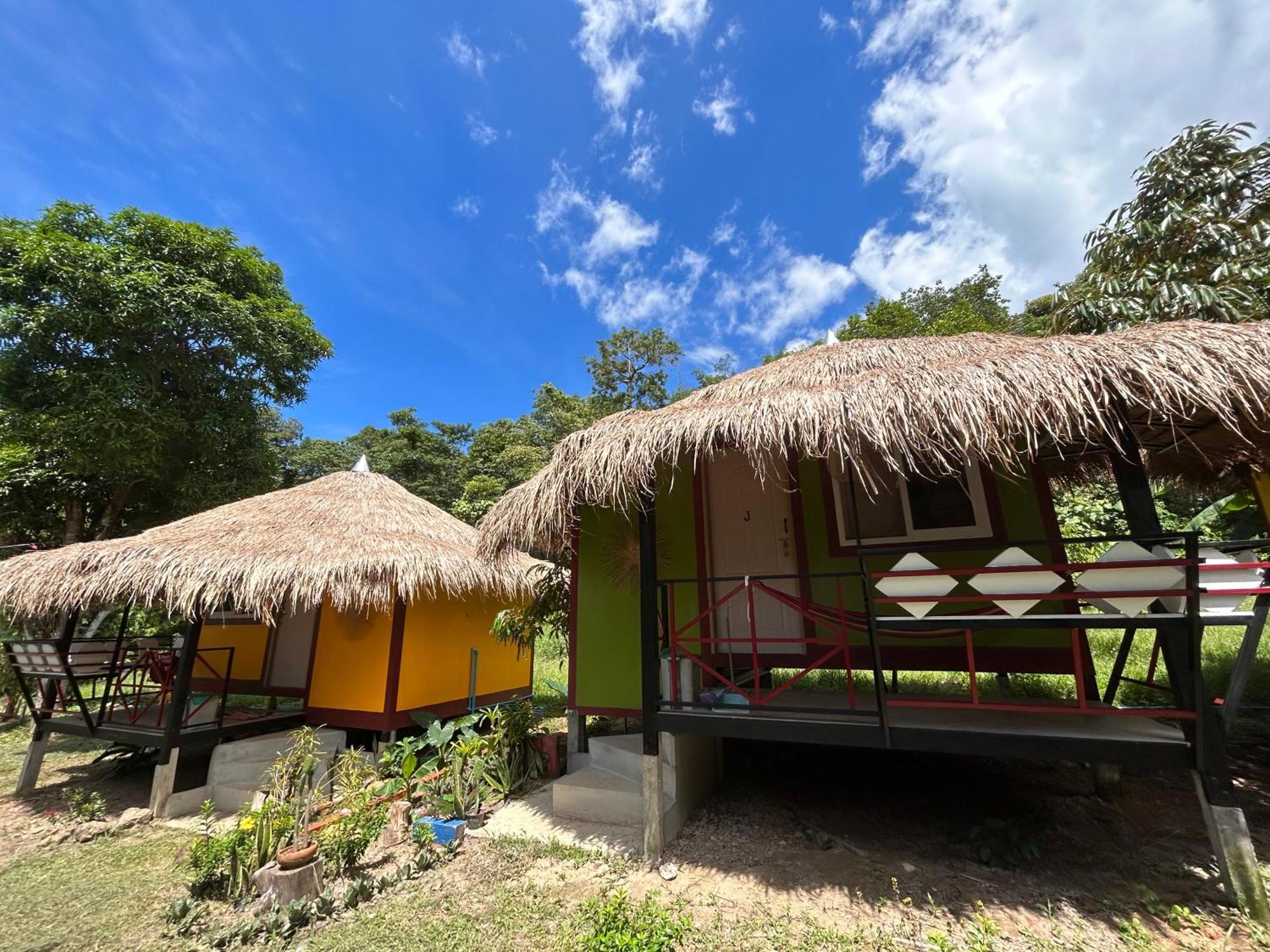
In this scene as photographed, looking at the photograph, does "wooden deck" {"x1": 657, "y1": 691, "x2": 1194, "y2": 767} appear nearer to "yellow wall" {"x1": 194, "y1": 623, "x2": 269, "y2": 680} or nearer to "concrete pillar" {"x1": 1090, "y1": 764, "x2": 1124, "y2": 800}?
"concrete pillar" {"x1": 1090, "y1": 764, "x2": 1124, "y2": 800}

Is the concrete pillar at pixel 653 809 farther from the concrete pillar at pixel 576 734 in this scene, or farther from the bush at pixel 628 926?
the concrete pillar at pixel 576 734

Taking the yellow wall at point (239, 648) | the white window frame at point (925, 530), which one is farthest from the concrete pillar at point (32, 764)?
the white window frame at point (925, 530)

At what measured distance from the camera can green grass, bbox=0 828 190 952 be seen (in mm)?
3264

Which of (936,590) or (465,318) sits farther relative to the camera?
(465,318)

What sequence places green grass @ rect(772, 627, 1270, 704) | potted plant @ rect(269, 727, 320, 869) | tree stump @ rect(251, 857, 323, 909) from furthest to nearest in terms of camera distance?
green grass @ rect(772, 627, 1270, 704) < potted plant @ rect(269, 727, 320, 869) < tree stump @ rect(251, 857, 323, 909)

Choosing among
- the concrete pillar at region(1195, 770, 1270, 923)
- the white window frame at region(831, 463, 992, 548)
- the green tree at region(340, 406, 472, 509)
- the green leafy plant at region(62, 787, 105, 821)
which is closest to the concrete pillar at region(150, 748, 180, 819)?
the green leafy plant at region(62, 787, 105, 821)

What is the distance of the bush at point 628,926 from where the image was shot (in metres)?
2.60

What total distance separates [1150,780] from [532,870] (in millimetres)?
5408

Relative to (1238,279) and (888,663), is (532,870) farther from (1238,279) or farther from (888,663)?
(1238,279)

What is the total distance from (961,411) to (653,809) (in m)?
3.52

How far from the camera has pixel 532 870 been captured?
3670 mm

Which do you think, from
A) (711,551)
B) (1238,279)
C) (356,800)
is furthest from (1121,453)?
(356,800)

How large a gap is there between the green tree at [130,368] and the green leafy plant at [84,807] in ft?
28.6

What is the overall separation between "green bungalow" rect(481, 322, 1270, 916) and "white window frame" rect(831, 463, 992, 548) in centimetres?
2
